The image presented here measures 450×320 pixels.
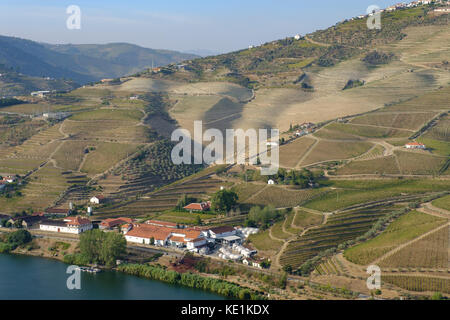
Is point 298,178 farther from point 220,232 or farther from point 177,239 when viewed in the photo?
point 177,239

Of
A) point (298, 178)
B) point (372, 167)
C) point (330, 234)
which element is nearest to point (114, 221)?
point (298, 178)

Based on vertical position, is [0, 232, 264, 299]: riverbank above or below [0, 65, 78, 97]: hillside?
below

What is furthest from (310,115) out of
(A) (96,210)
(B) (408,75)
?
(A) (96,210)

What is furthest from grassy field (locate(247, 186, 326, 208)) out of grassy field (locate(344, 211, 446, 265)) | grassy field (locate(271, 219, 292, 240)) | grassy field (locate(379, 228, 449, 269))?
grassy field (locate(379, 228, 449, 269))

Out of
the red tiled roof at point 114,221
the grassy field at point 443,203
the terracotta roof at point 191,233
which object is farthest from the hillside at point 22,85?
the grassy field at point 443,203

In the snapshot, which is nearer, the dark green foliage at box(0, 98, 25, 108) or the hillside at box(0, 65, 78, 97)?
the dark green foliage at box(0, 98, 25, 108)

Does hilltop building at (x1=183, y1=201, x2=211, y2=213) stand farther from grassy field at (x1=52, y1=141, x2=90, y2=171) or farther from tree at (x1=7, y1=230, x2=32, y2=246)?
grassy field at (x1=52, y1=141, x2=90, y2=171)
